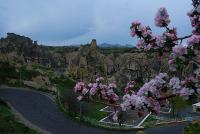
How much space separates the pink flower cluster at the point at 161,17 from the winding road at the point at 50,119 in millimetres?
28460

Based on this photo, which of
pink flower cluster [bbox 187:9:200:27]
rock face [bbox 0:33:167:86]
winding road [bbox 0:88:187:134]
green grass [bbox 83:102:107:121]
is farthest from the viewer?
rock face [bbox 0:33:167:86]

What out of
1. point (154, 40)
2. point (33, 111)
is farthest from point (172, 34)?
point (33, 111)

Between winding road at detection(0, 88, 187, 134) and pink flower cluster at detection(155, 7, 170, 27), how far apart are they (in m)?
28.5

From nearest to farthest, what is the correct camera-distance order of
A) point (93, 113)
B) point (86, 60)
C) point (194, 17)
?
point (194, 17) < point (93, 113) < point (86, 60)

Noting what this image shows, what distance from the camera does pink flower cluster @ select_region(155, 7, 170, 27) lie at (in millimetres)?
6480

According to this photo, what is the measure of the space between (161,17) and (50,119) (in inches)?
1374

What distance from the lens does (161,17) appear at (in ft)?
21.3

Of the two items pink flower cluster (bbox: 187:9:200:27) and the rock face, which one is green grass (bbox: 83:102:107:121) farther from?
pink flower cluster (bbox: 187:9:200:27)

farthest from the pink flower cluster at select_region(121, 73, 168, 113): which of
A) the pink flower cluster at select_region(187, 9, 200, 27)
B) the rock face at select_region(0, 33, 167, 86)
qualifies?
the rock face at select_region(0, 33, 167, 86)

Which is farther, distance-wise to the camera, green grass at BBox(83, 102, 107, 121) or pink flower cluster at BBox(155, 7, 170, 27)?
green grass at BBox(83, 102, 107, 121)

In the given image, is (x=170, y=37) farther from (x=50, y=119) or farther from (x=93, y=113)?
(x=93, y=113)

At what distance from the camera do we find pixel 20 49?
10350 cm

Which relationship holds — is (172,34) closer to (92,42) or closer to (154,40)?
(154,40)

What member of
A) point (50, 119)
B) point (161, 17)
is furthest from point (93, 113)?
point (161, 17)
